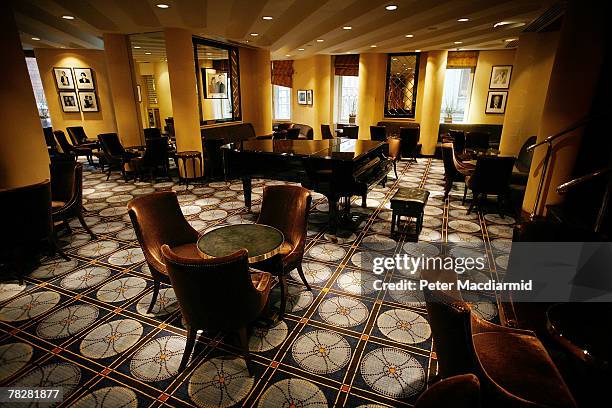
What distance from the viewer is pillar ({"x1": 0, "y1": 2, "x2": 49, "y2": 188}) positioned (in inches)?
137

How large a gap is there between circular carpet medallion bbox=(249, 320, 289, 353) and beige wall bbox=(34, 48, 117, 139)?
898 cm

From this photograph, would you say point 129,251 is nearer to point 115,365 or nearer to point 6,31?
point 115,365

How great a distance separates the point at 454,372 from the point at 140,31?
742cm

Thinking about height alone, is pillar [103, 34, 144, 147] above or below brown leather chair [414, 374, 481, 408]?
above

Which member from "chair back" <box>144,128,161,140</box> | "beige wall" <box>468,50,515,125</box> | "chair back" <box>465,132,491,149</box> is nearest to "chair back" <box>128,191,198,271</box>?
"chair back" <box>144,128,161,140</box>

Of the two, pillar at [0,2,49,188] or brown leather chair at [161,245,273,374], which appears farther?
pillar at [0,2,49,188]

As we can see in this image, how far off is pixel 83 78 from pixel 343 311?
953 cm

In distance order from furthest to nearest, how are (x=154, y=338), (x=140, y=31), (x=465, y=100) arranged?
(x=465, y=100)
(x=140, y=31)
(x=154, y=338)

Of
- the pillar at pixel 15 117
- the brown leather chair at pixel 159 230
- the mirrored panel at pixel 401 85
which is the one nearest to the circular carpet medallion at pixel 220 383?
the brown leather chair at pixel 159 230

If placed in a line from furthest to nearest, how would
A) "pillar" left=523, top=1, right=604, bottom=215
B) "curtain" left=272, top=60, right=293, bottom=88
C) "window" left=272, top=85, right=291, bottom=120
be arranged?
"window" left=272, top=85, right=291, bottom=120 < "curtain" left=272, top=60, right=293, bottom=88 < "pillar" left=523, top=1, right=604, bottom=215

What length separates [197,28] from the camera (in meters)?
5.75

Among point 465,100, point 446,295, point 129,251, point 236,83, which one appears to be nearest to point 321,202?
point 129,251

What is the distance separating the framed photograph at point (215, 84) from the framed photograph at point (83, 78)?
3.51 m

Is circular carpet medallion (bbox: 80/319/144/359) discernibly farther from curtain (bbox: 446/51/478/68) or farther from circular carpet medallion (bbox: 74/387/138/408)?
curtain (bbox: 446/51/478/68)
